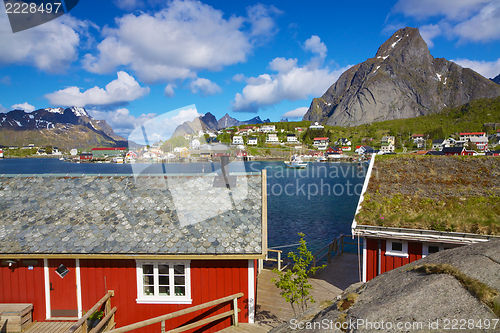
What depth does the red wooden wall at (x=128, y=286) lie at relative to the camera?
8438 millimetres

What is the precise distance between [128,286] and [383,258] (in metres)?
9.15

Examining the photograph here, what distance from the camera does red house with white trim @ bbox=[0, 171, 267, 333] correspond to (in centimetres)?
812

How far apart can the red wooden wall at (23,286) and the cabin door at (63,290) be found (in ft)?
1.00

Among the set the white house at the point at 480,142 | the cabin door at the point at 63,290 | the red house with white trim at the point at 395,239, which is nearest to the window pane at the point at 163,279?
the cabin door at the point at 63,290

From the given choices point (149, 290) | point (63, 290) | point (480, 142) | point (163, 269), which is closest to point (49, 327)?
point (63, 290)

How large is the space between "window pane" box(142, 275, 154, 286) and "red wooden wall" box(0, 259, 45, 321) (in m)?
3.17

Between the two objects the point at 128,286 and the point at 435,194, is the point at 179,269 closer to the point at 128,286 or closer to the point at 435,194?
the point at 128,286

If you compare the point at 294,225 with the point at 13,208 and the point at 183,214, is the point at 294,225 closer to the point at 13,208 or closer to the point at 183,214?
the point at 183,214

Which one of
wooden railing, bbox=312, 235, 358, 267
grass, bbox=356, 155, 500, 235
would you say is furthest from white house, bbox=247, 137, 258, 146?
grass, bbox=356, 155, 500, 235

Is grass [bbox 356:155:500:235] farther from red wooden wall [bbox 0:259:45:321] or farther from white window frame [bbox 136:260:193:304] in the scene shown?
red wooden wall [bbox 0:259:45:321]

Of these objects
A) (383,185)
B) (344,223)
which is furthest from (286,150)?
(383,185)

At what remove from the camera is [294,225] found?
29453 mm

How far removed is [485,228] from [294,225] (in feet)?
68.9

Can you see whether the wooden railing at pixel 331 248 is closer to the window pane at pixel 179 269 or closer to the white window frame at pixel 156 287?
the white window frame at pixel 156 287
